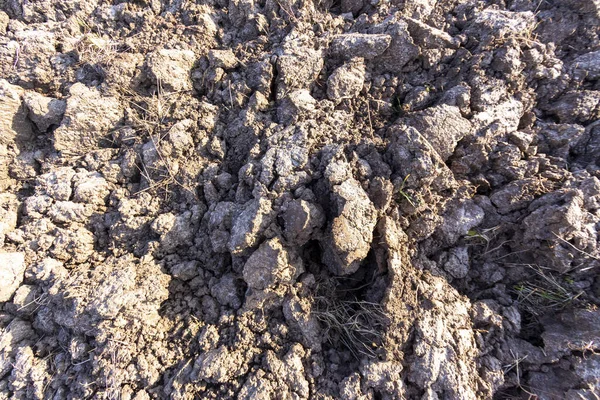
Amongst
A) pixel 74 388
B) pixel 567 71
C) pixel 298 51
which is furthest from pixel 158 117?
pixel 567 71

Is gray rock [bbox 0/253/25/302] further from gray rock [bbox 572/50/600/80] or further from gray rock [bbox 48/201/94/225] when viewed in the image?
gray rock [bbox 572/50/600/80]

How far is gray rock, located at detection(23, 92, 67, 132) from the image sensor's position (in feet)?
7.65

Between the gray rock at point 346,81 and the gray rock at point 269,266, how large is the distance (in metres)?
1.19

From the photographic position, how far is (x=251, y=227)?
1.87 meters

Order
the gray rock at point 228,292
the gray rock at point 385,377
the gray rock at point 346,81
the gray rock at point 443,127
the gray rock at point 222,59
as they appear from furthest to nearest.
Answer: the gray rock at point 222,59 → the gray rock at point 346,81 → the gray rock at point 443,127 → the gray rock at point 228,292 → the gray rock at point 385,377

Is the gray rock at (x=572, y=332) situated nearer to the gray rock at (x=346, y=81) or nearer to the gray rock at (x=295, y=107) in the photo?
the gray rock at (x=346, y=81)

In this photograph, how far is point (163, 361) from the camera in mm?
1858

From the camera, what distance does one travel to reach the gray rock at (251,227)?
1869 mm

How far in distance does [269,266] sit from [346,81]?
145 centimetres

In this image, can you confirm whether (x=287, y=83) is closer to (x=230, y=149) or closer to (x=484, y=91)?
(x=230, y=149)

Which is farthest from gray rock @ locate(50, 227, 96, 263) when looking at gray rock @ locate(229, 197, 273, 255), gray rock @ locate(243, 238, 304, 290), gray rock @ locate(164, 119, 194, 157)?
gray rock @ locate(243, 238, 304, 290)

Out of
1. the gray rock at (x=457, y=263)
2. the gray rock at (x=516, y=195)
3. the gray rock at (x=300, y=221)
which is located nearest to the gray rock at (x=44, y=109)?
the gray rock at (x=300, y=221)

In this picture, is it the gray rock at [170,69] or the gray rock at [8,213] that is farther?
the gray rock at [170,69]

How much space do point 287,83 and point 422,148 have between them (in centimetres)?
109
